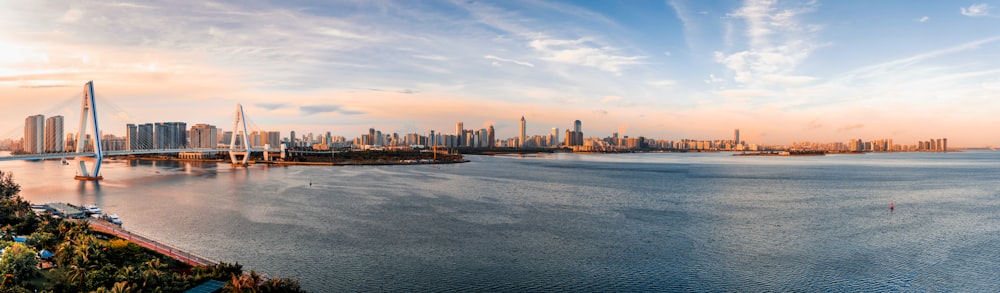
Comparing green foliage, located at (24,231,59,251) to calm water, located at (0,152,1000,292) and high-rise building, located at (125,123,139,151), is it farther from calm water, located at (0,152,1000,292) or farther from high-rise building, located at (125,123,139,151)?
high-rise building, located at (125,123,139,151)

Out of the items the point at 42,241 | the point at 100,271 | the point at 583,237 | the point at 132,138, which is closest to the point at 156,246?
the point at 42,241

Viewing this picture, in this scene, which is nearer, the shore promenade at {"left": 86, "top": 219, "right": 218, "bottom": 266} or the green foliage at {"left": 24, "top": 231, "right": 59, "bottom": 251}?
the green foliage at {"left": 24, "top": 231, "right": 59, "bottom": 251}

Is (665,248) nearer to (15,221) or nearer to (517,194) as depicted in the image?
(517,194)

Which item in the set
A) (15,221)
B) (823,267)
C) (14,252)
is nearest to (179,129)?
(15,221)

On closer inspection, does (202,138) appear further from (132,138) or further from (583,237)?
(583,237)

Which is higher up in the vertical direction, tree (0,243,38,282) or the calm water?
tree (0,243,38,282)

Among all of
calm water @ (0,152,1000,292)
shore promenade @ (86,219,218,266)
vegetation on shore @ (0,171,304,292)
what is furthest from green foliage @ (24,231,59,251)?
calm water @ (0,152,1000,292)
